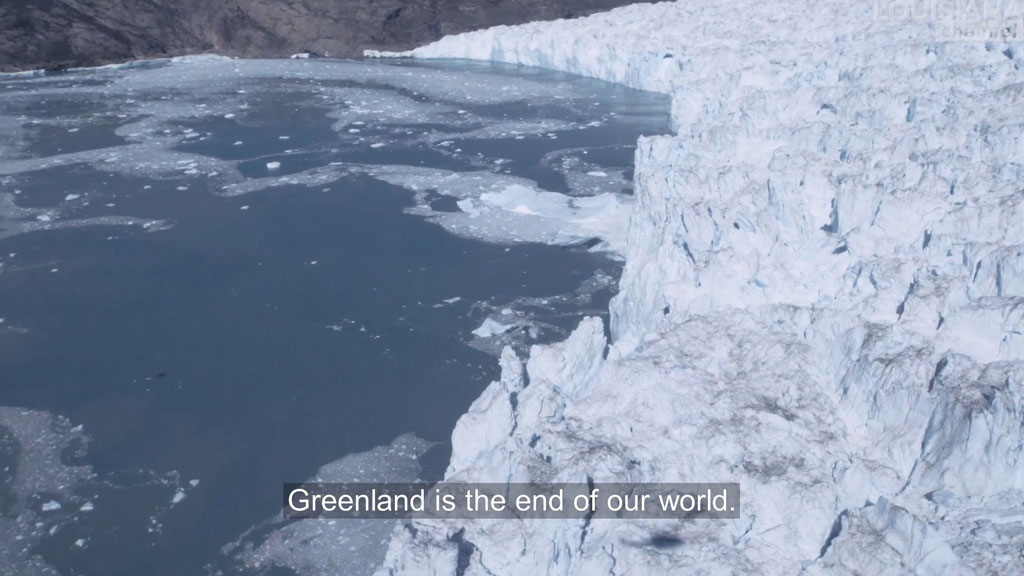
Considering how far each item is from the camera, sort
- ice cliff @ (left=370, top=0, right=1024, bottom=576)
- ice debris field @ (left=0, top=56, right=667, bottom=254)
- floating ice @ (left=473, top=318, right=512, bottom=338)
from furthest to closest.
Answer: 1. ice debris field @ (left=0, top=56, right=667, bottom=254)
2. floating ice @ (left=473, top=318, right=512, bottom=338)
3. ice cliff @ (left=370, top=0, right=1024, bottom=576)

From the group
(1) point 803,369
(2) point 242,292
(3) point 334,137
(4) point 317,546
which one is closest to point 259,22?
(3) point 334,137

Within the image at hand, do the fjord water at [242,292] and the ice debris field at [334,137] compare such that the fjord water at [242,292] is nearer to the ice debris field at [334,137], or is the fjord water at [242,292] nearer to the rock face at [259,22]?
the ice debris field at [334,137]

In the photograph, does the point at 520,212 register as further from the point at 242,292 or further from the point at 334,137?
the point at 334,137

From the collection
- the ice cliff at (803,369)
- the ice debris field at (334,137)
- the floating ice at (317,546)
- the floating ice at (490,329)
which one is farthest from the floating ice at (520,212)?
the floating ice at (317,546)

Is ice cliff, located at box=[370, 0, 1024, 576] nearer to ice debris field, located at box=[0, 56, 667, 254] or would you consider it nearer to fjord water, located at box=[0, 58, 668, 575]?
fjord water, located at box=[0, 58, 668, 575]

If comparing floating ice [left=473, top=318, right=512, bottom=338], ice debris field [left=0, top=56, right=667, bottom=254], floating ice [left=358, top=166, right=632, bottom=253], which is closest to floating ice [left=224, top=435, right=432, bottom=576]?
floating ice [left=473, top=318, right=512, bottom=338]

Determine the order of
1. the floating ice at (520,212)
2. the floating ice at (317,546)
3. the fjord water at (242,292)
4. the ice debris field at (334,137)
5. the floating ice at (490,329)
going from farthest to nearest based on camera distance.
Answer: the ice debris field at (334,137)
the floating ice at (520,212)
the floating ice at (490,329)
the fjord water at (242,292)
the floating ice at (317,546)
